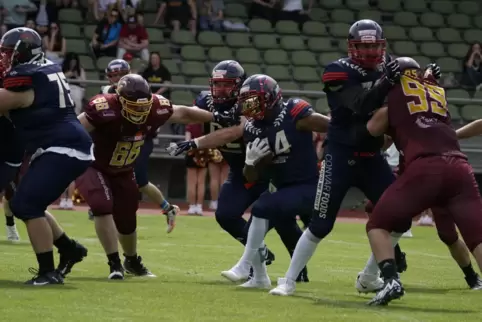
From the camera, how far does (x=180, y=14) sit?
19000 mm

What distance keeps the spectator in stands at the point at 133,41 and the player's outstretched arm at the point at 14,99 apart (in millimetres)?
10405

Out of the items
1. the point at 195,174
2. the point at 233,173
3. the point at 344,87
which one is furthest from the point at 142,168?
the point at 195,174

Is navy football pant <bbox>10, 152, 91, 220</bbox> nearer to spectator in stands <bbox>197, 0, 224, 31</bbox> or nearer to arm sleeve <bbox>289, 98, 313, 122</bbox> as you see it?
arm sleeve <bbox>289, 98, 313, 122</bbox>

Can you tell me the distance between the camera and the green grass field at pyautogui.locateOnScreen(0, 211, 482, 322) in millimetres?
6438

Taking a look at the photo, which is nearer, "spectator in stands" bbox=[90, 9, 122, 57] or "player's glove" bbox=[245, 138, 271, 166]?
"player's glove" bbox=[245, 138, 271, 166]

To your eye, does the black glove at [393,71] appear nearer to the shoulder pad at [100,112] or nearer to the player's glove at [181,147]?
the player's glove at [181,147]

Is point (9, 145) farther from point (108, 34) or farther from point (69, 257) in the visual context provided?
point (108, 34)

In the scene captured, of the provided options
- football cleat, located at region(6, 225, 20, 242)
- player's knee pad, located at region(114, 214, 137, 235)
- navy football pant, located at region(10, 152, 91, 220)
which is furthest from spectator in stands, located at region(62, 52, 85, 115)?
navy football pant, located at region(10, 152, 91, 220)

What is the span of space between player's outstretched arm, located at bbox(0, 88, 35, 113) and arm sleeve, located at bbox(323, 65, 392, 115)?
6.48 ft

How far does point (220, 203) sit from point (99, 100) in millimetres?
1390

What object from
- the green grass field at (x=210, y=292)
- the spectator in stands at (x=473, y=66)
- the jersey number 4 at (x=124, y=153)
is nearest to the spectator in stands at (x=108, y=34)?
the spectator in stands at (x=473, y=66)

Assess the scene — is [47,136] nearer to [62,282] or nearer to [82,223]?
[62,282]

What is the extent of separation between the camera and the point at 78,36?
733 inches

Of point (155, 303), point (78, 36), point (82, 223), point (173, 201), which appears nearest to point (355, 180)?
point (155, 303)
